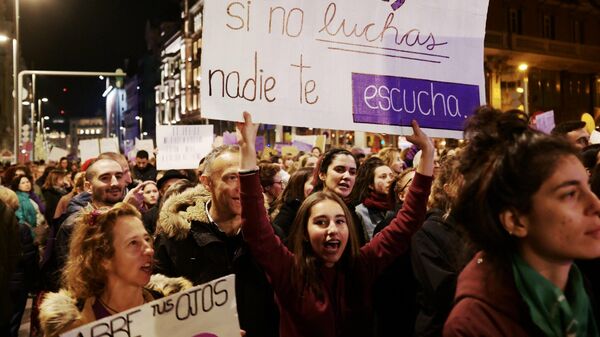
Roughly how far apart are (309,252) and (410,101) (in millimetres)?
1188

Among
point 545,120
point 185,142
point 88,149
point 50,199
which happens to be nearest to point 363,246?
point 545,120

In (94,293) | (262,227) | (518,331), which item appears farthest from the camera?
(262,227)

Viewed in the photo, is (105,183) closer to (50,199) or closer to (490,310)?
(490,310)

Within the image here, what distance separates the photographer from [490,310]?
2145 millimetres

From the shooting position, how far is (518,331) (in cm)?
211

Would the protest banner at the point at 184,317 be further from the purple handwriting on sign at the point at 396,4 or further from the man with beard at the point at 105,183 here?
the man with beard at the point at 105,183

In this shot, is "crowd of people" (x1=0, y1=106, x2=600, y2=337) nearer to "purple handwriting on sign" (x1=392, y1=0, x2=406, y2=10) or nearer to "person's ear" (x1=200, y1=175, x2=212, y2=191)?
"person's ear" (x1=200, y1=175, x2=212, y2=191)

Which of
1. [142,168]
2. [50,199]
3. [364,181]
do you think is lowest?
[50,199]

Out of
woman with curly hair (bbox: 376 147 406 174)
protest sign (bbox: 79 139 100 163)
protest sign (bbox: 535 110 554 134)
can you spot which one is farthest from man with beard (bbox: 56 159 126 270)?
protest sign (bbox: 79 139 100 163)

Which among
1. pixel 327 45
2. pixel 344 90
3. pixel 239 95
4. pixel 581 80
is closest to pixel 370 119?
pixel 344 90

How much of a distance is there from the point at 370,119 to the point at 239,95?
0.88 m

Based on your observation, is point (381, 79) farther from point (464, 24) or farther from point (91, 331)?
point (91, 331)

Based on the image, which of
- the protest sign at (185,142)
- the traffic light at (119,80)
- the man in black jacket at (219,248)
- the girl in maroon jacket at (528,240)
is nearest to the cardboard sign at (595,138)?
the man in black jacket at (219,248)

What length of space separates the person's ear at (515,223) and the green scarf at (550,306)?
0.31 feet
